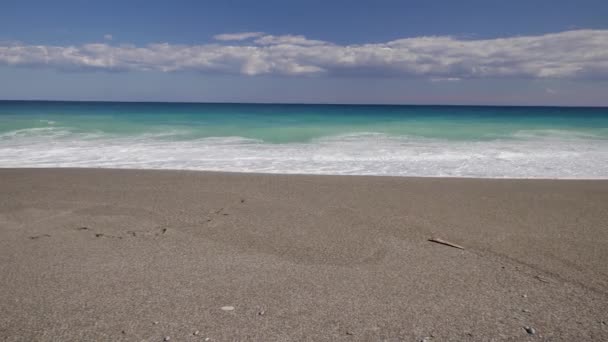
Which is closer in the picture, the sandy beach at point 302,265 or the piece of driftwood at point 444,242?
the sandy beach at point 302,265

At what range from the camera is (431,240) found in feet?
13.0

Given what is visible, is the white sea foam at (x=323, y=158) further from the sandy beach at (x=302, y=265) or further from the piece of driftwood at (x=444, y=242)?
the piece of driftwood at (x=444, y=242)

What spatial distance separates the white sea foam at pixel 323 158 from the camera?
8.48 metres

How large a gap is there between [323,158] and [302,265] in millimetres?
7232

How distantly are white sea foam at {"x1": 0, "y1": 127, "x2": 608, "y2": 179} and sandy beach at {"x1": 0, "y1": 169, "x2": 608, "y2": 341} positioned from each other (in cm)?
243

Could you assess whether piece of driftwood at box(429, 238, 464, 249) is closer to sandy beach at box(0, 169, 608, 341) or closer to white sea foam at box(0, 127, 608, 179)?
sandy beach at box(0, 169, 608, 341)

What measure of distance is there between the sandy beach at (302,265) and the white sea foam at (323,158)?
7.98ft

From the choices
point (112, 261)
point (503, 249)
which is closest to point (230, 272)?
point (112, 261)

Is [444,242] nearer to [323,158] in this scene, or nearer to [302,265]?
[302,265]

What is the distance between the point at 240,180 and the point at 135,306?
449 centimetres

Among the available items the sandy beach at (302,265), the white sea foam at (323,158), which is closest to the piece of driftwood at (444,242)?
the sandy beach at (302,265)

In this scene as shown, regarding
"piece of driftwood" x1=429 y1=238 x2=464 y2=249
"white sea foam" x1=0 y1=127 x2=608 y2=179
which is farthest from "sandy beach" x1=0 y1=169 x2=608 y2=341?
"white sea foam" x1=0 y1=127 x2=608 y2=179

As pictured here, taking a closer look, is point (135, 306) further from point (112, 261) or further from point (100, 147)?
point (100, 147)

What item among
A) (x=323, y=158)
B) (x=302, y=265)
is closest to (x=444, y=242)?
(x=302, y=265)
